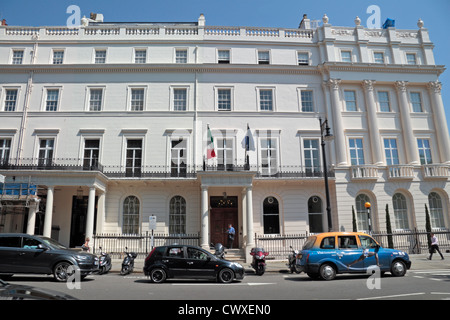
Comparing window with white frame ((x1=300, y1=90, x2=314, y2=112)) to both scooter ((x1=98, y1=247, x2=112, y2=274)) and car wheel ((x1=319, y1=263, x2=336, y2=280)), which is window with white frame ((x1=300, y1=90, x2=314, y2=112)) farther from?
scooter ((x1=98, y1=247, x2=112, y2=274))

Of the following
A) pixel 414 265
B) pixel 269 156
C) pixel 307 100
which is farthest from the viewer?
pixel 307 100

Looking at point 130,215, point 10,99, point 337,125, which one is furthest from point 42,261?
point 337,125

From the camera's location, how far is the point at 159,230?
21797mm

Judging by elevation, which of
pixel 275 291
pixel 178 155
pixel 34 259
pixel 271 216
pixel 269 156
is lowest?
pixel 275 291

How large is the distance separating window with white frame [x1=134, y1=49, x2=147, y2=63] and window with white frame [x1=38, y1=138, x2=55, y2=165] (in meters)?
9.05

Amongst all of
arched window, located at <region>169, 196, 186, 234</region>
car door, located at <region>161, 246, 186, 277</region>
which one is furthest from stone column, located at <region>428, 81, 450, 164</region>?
car door, located at <region>161, 246, 186, 277</region>

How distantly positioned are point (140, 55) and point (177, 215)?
1331 cm

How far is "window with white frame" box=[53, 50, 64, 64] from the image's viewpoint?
985 inches

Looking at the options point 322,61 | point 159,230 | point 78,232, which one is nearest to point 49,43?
point 78,232

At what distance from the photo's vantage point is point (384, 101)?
82.4 feet

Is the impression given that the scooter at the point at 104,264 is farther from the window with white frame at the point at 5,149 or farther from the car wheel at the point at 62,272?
the window with white frame at the point at 5,149

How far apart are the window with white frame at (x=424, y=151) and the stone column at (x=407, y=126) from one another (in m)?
0.66

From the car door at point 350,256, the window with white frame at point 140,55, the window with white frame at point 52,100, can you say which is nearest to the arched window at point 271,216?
the car door at point 350,256

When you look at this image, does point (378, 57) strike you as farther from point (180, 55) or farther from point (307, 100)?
point (180, 55)
